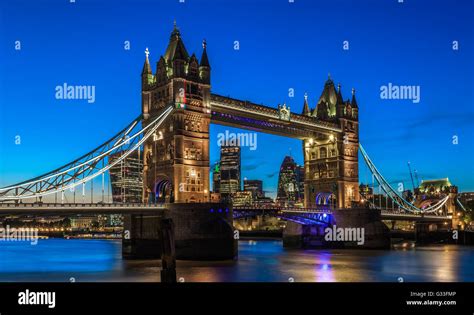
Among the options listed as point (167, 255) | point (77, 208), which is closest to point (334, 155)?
point (77, 208)

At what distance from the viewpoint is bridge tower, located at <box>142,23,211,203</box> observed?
56844mm

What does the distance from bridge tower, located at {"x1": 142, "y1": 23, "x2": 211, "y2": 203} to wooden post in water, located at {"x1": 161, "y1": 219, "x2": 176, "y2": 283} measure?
75.6ft

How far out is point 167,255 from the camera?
103 ft

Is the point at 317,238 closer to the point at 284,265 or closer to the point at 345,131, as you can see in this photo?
the point at 345,131

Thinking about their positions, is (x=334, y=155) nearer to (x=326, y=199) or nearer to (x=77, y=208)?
(x=326, y=199)

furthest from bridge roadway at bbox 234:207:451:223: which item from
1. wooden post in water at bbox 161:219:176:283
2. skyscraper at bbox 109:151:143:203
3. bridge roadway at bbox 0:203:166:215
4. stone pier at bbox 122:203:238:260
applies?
wooden post in water at bbox 161:219:176:283

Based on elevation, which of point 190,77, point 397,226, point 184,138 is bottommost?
point 397,226

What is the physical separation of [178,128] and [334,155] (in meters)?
30.8

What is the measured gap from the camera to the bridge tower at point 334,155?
3167 inches

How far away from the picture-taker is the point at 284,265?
160ft

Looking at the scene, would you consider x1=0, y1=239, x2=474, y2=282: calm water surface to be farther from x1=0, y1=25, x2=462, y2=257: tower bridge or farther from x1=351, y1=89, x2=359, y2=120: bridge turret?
x1=351, y1=89, x2=359, y2=120: bridge turret
